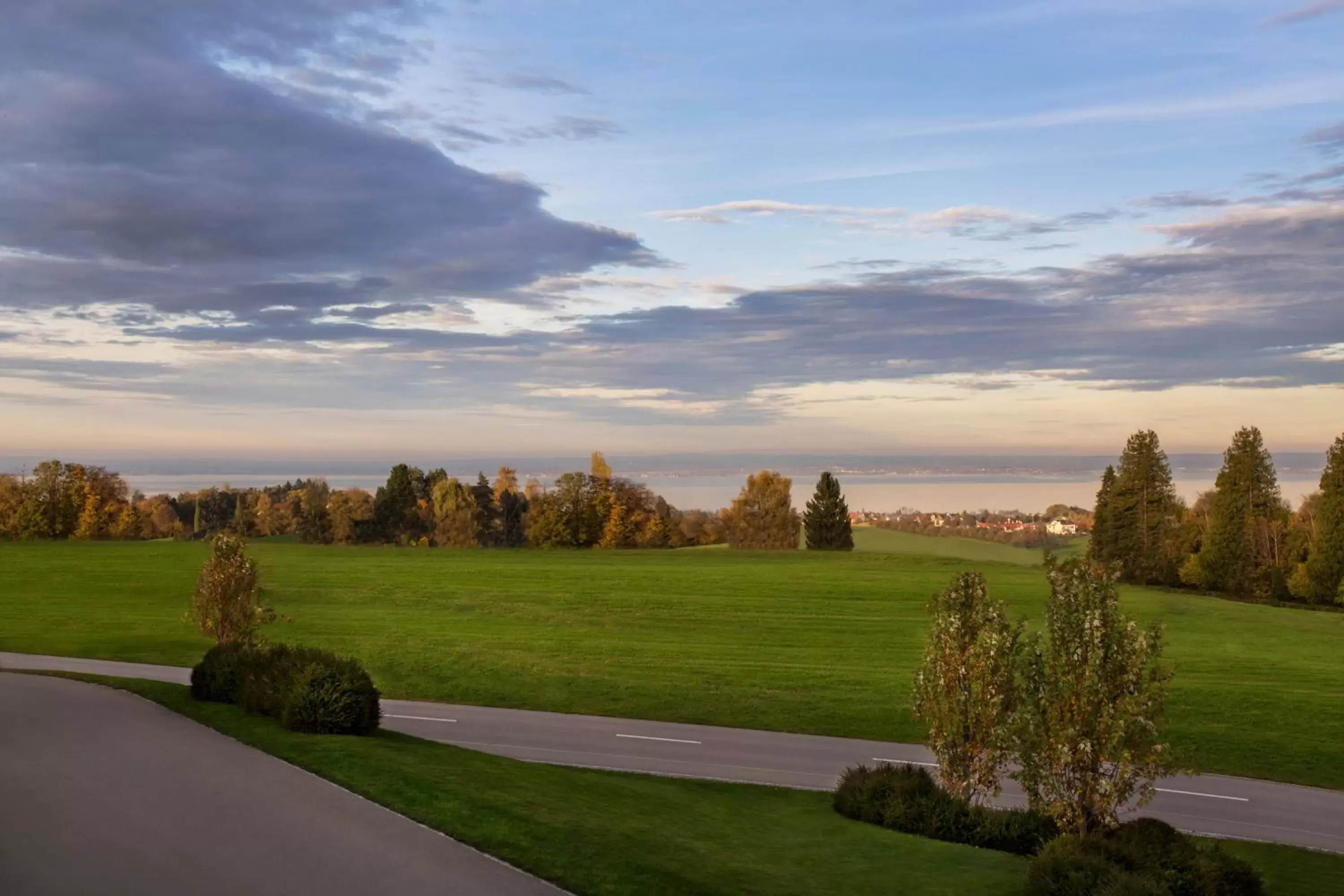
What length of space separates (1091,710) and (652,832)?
5.94 m

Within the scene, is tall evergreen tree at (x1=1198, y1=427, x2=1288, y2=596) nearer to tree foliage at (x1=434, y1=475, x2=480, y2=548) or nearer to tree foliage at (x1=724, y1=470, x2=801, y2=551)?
tree foliage at (x1=724, y1=470, x2=801, y2=551)

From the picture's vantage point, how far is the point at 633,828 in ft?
45.5

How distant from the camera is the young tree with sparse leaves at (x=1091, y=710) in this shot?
13.9 m

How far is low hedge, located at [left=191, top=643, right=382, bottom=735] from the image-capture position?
18453 millimetres

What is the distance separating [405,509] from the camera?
91438mm

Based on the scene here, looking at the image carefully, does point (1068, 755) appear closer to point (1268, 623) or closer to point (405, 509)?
point (1268, 623)

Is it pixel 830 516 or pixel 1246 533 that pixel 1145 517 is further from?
pixel 830 516

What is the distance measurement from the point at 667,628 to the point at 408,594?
14.3m

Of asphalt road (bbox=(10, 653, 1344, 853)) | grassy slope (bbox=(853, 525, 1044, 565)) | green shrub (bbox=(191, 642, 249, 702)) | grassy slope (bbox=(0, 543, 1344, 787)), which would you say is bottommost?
asphalt road (bbox=(10, 653, 1344, 853))

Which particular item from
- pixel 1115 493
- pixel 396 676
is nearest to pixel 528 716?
pixel 396 676

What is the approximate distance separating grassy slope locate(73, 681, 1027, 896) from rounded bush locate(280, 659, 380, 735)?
471 millimetres

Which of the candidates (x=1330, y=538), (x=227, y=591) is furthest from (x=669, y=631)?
(x=1330, y=538)

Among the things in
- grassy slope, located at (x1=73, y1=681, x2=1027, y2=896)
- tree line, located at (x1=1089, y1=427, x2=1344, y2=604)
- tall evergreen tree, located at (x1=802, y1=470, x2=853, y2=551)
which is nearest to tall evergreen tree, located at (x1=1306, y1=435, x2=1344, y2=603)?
tree line, located at (x1=1089, y1=427, x2=1344, y2=604)

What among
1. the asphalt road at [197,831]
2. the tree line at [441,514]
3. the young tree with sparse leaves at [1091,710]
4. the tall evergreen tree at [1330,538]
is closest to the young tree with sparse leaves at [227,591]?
the asphalt road at [197,831]
